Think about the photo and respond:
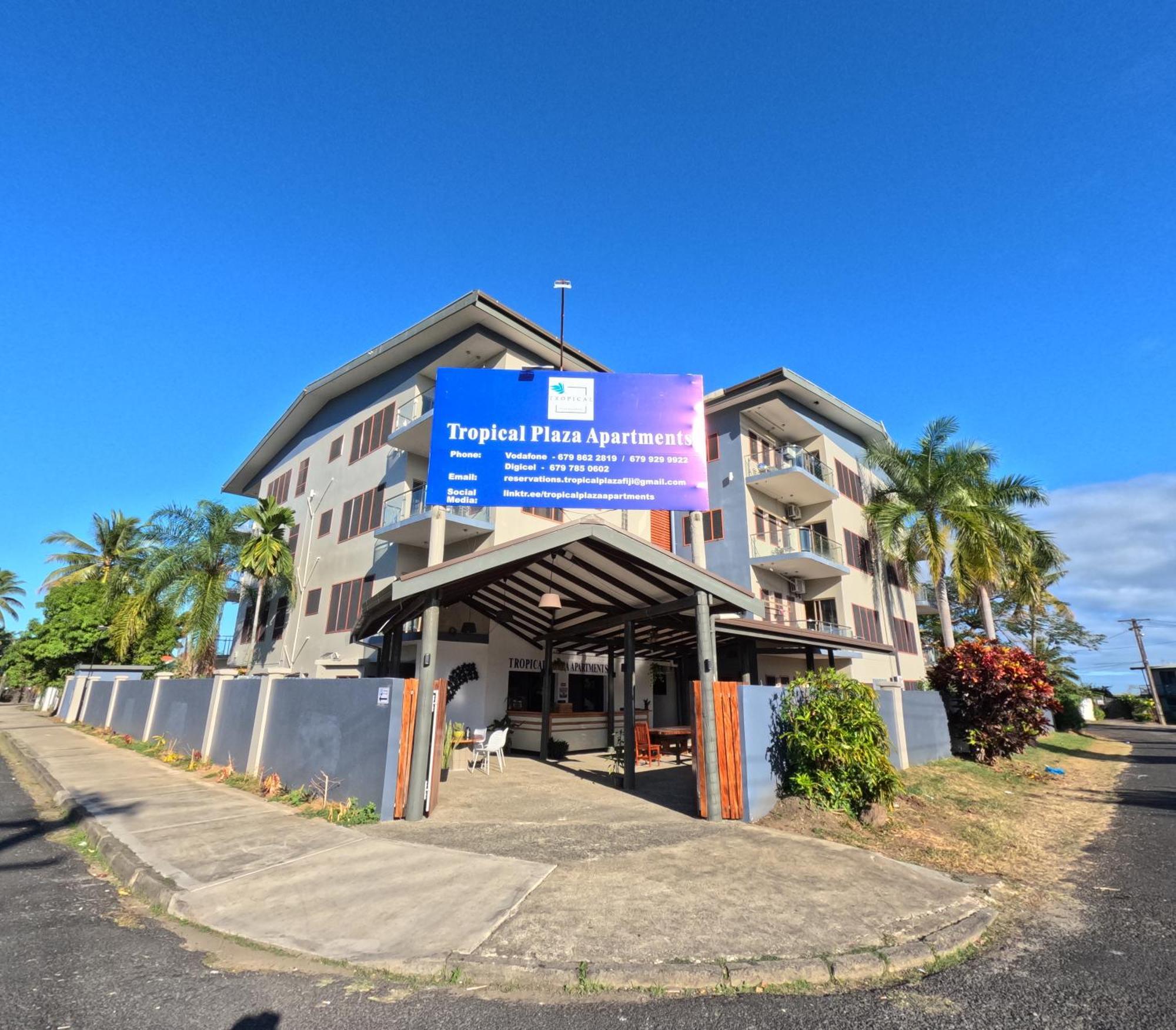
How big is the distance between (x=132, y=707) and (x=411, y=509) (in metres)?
11.6

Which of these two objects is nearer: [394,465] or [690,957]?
[690,957]

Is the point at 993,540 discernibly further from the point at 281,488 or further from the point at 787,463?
the point at 281,488

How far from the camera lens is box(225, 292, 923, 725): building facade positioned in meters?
18.8

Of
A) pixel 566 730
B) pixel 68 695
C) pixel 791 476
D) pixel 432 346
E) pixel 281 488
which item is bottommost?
pixel 566 730

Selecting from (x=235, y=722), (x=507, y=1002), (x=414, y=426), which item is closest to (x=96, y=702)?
(x=235, y=722)

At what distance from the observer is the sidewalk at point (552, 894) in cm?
406

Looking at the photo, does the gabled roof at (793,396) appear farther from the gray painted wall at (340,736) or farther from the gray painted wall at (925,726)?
the gray painted wall at (340,736)

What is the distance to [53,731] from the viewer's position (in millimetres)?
22797

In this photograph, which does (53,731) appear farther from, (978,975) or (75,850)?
(978,975)

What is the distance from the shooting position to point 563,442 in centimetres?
966

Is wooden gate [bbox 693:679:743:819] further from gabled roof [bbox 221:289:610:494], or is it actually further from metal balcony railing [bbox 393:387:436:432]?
metal balcony railing [bbox 393:387:436:432]

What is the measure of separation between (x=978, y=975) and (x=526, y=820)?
18.5 feet

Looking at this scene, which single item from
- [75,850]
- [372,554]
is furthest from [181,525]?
[75,850]

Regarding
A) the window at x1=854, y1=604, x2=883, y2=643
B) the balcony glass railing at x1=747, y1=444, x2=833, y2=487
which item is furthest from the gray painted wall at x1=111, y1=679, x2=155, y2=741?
the window at x1=854, y1=604, x2=883, y2=643
